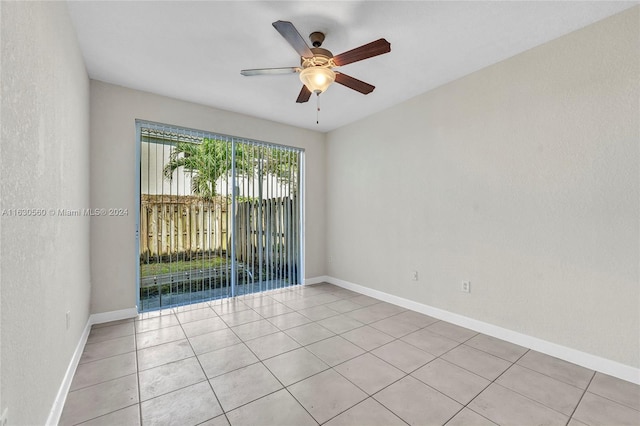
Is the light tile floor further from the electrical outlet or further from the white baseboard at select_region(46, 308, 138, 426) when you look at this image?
the electrical outlet

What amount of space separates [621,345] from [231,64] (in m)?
4.08

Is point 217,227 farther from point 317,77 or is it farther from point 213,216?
point 317,77

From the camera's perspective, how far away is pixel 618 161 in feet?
6.95

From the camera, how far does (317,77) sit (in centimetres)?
228

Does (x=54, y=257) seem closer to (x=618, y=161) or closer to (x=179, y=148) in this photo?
(x=179, y=148)

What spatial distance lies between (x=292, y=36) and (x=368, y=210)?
2793 millimetres

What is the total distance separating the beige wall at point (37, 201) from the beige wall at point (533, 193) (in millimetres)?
3386

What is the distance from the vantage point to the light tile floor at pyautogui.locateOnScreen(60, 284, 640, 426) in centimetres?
173

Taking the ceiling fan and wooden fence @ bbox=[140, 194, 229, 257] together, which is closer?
the ceiling fan

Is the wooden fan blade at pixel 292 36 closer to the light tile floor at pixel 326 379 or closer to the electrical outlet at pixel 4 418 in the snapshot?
the electrical outlet at pixel 4 418

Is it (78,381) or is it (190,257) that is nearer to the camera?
(78,381)

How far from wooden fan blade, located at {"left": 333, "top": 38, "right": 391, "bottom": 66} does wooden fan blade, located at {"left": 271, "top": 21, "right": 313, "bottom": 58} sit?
24cm

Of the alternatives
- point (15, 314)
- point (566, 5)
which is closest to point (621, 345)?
point (566, 5)

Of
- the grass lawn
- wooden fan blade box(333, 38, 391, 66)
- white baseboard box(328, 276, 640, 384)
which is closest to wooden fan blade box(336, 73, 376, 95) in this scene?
wooden fan blade box(333, 38, 391, 66)
